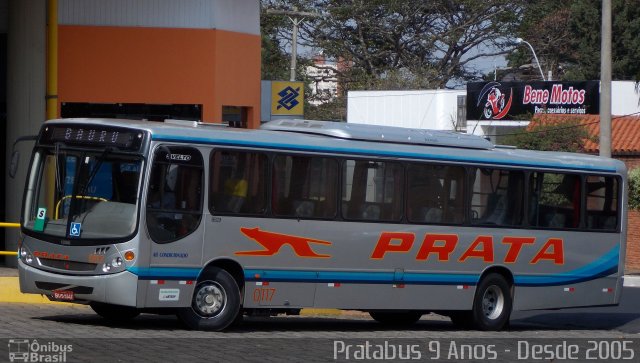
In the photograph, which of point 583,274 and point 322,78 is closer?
point 583,274

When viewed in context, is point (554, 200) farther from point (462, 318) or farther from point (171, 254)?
point (171, 254)

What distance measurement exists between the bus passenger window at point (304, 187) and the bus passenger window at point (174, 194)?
1210 millimetres

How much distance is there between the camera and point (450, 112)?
50.8 metres

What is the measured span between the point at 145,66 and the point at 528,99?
29137mm

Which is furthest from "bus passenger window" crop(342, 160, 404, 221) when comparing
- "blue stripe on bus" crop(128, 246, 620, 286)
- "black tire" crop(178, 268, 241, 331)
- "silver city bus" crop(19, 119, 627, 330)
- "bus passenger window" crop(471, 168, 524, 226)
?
"black tire" crop(178, 268, 241, 331)

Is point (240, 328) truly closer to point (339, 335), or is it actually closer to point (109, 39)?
point (339, 335)

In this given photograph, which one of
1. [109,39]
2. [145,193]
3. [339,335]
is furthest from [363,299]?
[109,39]

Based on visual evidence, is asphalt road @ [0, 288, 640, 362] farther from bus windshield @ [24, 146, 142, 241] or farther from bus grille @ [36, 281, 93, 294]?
bus windshield @ [24, 146, 142, 241]

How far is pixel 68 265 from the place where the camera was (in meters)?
13.7

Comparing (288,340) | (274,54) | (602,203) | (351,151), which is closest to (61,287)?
(288,340)

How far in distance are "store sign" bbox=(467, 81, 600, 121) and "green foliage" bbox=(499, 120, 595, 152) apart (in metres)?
2.30

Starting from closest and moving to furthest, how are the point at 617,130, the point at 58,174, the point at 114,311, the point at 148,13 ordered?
the point at 58,174 → the point at 114,311 → the point at 148,13 → the point at 617,130

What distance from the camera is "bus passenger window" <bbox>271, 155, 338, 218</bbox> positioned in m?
14.9

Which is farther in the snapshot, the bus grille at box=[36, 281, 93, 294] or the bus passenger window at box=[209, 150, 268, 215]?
the bus passenger window at box=[209, 150, 268, 215]
